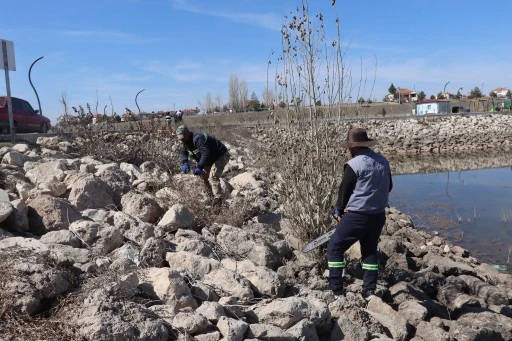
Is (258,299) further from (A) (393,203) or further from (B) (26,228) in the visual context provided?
(A) (393,203)

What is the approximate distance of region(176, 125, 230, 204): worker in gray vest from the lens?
7.36m

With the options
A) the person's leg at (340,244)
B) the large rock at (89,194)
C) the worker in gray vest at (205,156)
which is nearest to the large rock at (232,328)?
the person's leg at (340,244)

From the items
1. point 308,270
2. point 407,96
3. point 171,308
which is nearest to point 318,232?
point 308,270

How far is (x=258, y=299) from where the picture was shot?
4.08 meters

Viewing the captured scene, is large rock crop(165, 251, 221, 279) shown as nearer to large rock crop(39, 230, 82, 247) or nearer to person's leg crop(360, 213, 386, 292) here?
large rock crop(39, 230, 82, 247)

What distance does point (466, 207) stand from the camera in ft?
42.3

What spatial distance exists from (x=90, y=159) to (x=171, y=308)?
687cm

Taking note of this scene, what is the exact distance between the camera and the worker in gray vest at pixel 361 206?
4551 millimetres

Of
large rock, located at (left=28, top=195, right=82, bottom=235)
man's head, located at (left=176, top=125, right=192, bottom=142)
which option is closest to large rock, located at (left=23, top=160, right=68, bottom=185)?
man's head, located at (left=176, top=125, right=192, bottom=142)

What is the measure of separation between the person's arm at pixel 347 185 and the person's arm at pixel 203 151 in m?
3.11

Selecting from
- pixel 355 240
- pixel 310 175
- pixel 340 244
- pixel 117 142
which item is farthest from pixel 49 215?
pixel 117 142

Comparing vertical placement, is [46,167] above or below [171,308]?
above

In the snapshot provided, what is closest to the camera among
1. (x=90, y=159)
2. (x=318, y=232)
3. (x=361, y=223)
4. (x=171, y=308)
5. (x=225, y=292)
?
(x=171, y=308)

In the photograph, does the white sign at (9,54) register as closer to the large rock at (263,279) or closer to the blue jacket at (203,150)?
the blue jacket at (203,150)
